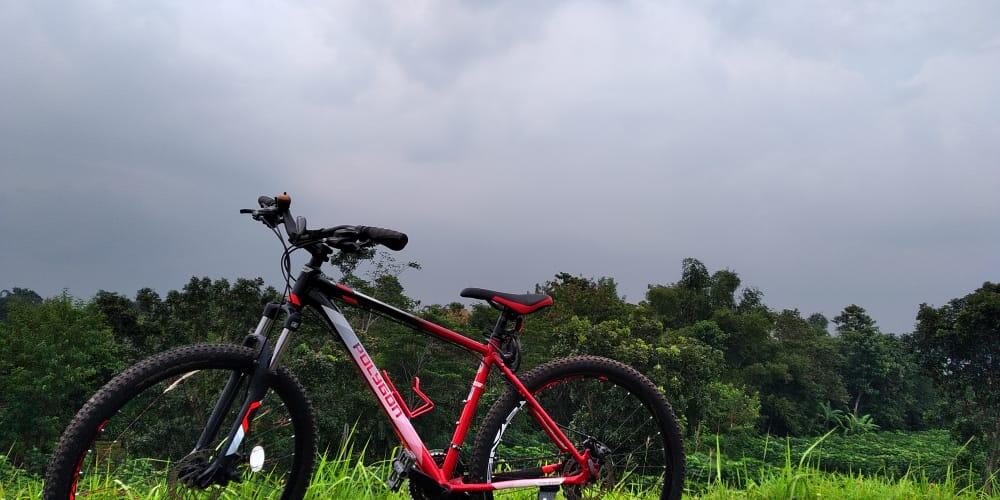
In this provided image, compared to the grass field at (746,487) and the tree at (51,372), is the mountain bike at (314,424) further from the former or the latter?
the tree at (51,372)

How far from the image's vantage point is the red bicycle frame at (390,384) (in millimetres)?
3207

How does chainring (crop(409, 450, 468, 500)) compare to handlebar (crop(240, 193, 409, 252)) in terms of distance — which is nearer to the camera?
handlebar (crop(240, 193, 409, 252))

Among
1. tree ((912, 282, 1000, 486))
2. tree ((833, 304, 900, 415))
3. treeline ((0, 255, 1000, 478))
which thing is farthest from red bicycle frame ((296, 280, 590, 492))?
tree ((833, 304, 900, 415))

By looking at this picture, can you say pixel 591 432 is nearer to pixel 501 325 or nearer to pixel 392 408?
pixel 501 325

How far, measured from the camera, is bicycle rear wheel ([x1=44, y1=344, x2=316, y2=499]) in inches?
103

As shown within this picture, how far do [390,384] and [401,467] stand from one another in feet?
1.29

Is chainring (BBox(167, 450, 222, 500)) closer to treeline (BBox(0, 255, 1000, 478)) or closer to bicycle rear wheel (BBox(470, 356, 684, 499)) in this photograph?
bicycle rear wheel (BBox(470, 356, 684, 499))

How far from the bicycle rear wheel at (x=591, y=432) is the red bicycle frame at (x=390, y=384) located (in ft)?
0.23

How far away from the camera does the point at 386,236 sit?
305 centimetres

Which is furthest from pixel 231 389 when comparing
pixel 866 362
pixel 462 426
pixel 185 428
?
pixel 866 362

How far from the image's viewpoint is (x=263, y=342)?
3.01m

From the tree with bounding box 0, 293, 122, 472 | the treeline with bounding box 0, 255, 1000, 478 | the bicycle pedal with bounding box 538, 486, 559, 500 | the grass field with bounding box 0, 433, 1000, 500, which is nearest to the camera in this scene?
the bicycle pedal with bounding box 538, 486, 559, 500

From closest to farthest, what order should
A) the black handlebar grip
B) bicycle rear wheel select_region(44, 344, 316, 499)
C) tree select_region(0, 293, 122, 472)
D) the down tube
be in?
bicycle rear wheel select_region(44, 344, 316, 499) < the black handlebar grip < the down tube < tree select_region(0, 293, 122, 472)

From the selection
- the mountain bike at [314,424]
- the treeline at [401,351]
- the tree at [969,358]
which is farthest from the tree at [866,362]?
the mountain bike at [314,424]
